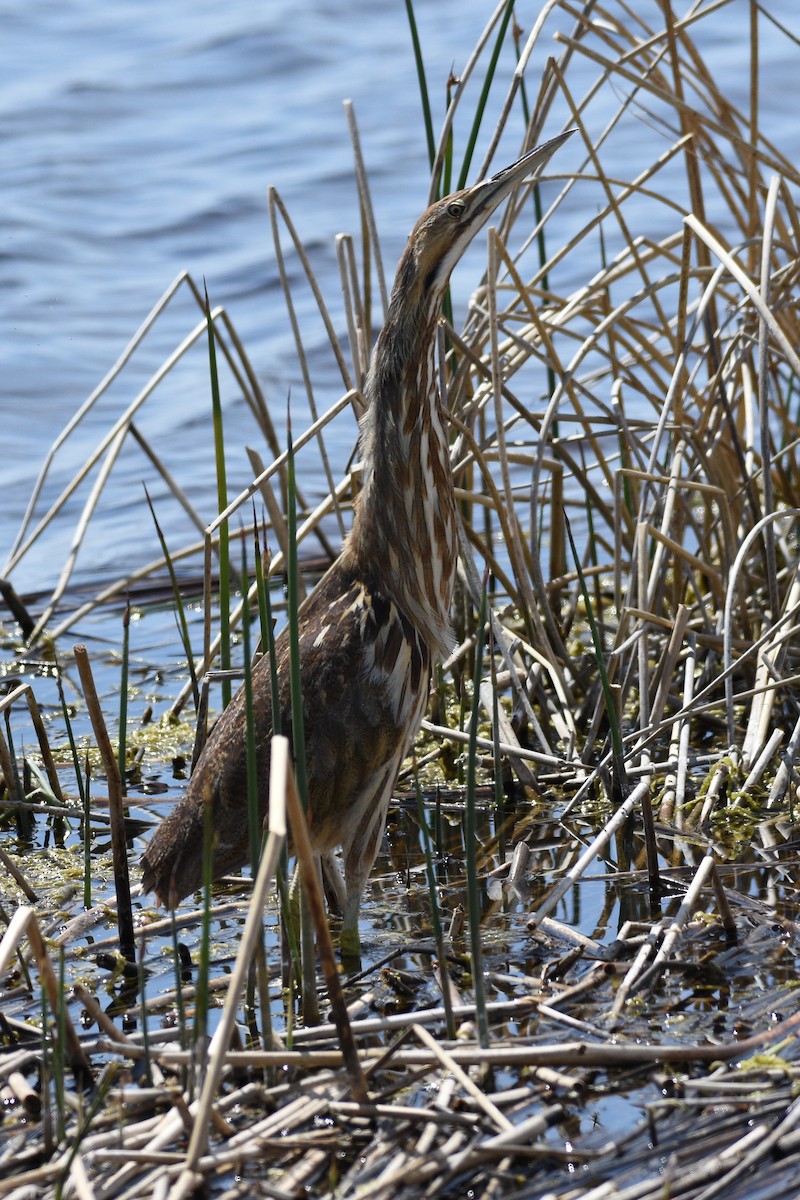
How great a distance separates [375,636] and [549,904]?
25.5 inches

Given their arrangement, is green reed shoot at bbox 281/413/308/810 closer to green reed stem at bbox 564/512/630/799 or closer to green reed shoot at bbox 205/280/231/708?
green reed shoot at bbox 205/280/231/708

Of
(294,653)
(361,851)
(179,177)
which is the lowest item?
(361,851)

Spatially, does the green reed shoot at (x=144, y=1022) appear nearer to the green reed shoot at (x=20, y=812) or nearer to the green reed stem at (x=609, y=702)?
the green reed stem at (x=609, y=702)

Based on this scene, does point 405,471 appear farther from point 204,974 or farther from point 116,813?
point 204,974

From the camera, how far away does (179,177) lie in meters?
10.4

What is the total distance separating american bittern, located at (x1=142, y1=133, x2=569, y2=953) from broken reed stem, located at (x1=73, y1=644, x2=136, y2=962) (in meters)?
0.10

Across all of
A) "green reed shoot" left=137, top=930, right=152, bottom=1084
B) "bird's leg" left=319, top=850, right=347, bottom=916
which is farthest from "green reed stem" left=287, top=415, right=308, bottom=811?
"bird's leg" left=319, top=850, right=347, bottom=916

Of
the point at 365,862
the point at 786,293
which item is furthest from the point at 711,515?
the point at 365,862

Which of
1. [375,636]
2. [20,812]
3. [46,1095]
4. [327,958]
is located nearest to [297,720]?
[327,958]

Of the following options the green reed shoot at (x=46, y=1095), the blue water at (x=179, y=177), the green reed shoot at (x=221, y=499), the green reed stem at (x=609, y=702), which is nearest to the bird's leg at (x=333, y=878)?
the green reed shoot at (x=221, y=499)

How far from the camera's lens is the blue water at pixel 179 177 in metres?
7.59

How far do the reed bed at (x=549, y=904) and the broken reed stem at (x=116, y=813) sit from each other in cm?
12

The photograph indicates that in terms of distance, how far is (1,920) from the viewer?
10.9ft

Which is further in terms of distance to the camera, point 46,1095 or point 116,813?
point 116,813
